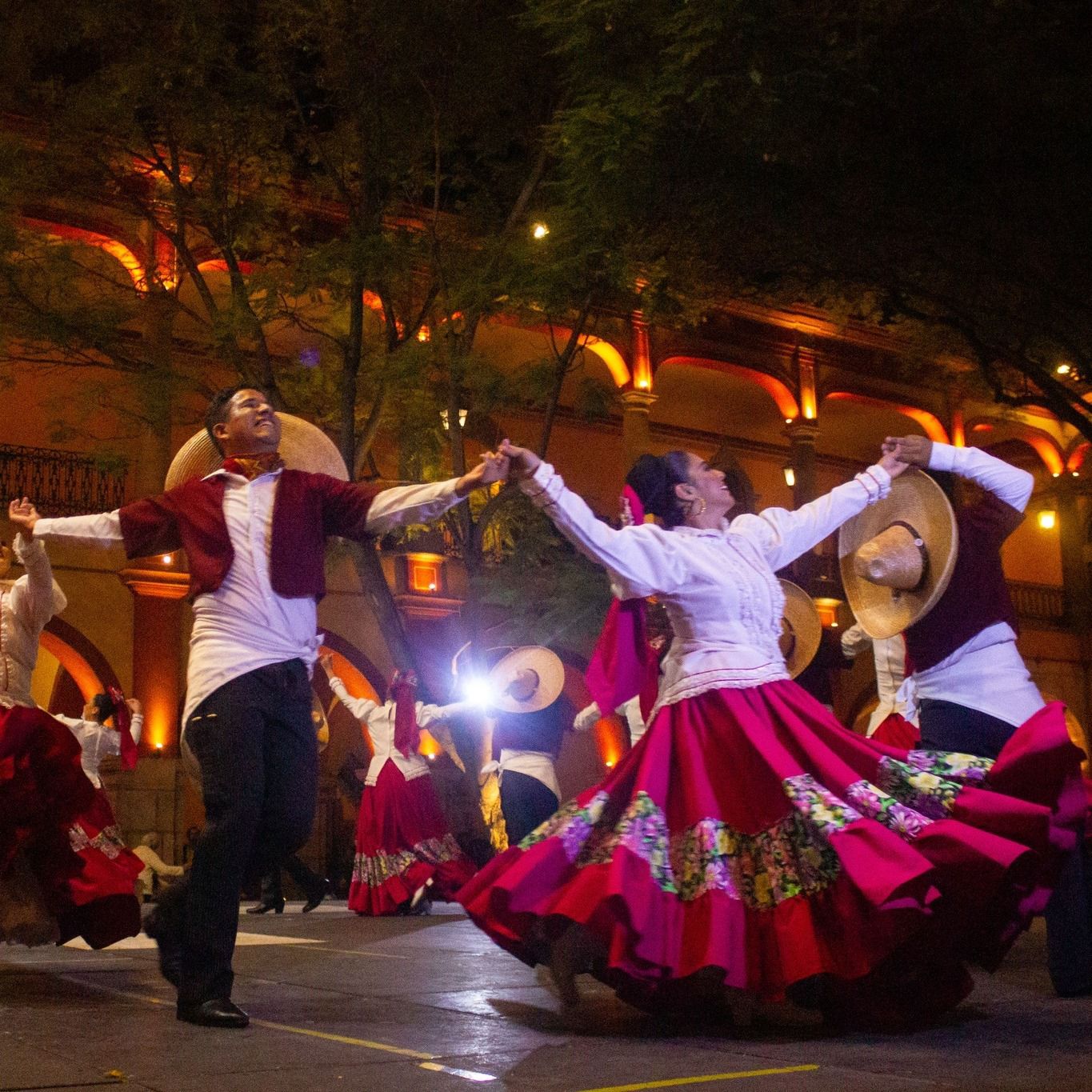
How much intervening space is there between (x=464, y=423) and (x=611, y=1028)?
10.3 metres

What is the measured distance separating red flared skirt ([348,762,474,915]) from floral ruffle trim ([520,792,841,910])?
708 cm

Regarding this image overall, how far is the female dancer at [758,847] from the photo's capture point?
10.9 feet

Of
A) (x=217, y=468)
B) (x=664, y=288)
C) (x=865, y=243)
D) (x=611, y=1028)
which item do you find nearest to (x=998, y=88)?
(x=865, y=243)

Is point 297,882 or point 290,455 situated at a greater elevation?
point 290,455

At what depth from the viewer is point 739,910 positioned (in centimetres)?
346

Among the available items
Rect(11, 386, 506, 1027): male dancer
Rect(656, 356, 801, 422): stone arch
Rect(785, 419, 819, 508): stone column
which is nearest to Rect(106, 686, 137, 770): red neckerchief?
Rect(11, 386, 506, 1027): male dancer

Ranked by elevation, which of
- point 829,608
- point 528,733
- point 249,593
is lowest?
point 528,733

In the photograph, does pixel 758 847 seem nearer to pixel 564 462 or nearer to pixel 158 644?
pixel 158 644

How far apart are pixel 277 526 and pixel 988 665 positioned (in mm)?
2266

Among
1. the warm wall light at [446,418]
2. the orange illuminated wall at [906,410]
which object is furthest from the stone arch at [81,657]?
the orange illuminated wall at [906,410]

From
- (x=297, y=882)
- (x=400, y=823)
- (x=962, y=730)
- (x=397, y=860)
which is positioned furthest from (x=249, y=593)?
(x=400, y=823)

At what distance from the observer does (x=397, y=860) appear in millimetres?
10586

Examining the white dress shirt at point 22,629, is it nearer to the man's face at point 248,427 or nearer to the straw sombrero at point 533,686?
the man's face at point 248,427

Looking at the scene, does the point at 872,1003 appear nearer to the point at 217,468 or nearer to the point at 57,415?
the point at 217,468
